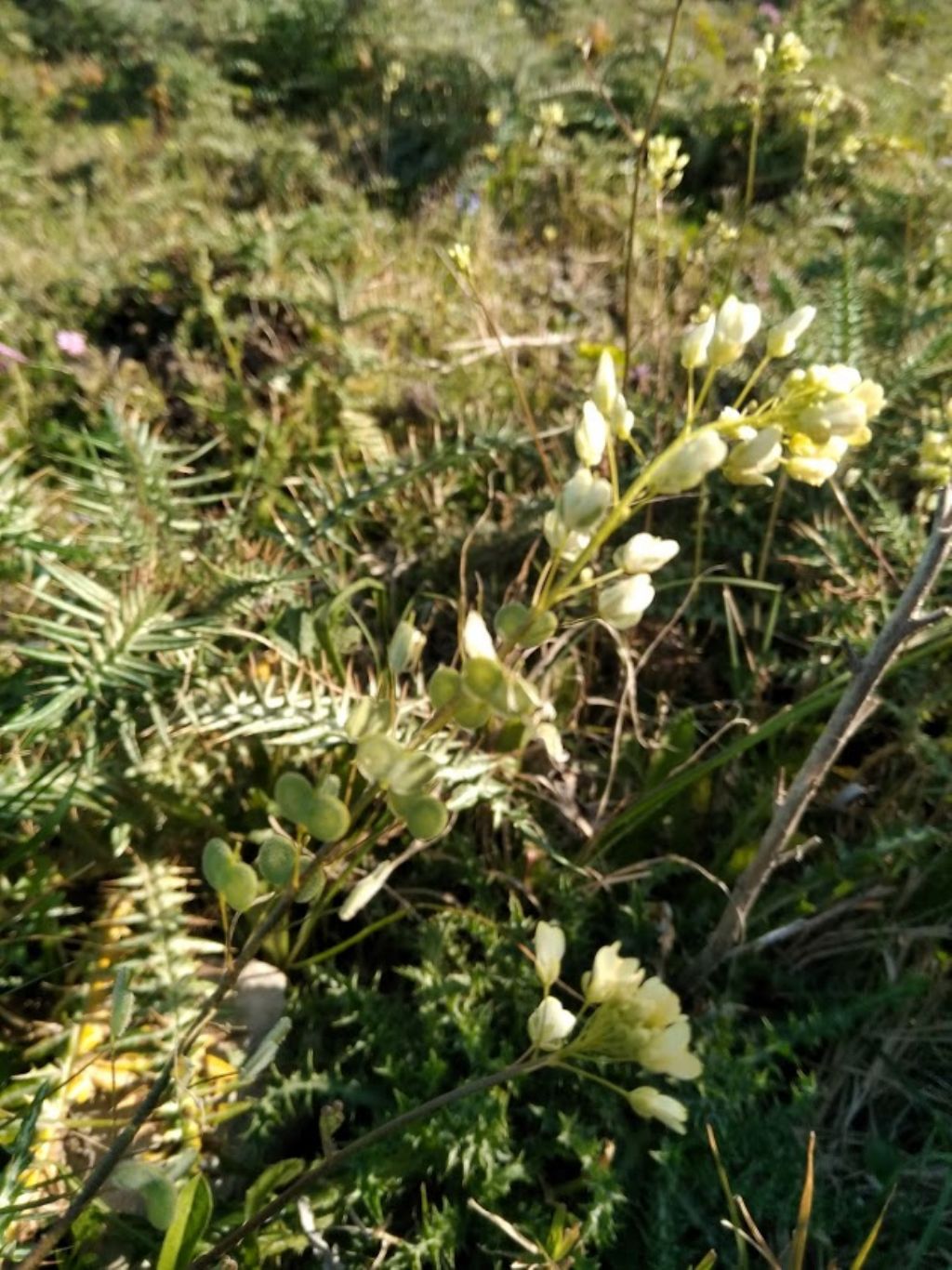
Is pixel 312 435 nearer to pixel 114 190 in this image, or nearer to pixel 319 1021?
pixel 319 1021

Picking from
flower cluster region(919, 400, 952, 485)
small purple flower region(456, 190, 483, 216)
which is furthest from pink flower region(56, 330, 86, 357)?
flower cluster region(919, 400, 952, 485)

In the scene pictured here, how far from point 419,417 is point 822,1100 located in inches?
60.0

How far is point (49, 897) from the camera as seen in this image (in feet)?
4.08

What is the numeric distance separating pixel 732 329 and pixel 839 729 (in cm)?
52

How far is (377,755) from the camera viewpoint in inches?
23.2

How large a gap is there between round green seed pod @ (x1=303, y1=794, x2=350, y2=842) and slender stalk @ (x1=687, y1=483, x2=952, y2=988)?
0.59 m

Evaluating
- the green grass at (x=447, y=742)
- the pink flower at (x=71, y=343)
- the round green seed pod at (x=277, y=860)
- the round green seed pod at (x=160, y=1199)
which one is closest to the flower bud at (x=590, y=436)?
the round green seed pod at (x=277, y=860)

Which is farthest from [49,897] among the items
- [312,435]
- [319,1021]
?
[312,435]

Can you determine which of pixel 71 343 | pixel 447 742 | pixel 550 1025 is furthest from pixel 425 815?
pixel 71 343

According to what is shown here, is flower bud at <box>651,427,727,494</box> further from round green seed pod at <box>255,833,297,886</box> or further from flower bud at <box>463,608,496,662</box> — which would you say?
round green seed pod at <box>255,833,297,886</box>

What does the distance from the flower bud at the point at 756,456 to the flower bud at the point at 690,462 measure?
0.11 ft

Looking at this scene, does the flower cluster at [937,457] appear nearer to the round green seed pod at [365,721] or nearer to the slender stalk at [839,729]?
the slender stalk at [839,729]

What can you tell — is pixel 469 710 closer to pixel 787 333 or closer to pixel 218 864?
pixel 218 864

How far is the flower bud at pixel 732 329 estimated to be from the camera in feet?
2.30
